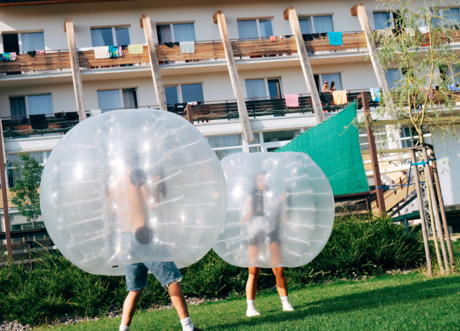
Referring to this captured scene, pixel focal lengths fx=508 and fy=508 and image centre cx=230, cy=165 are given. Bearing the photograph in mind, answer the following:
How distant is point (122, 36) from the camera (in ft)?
71.4

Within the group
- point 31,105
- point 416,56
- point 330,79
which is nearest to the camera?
point 416,56

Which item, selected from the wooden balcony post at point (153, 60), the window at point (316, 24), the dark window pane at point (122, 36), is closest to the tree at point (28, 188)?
the wooden balcony post at point (153, 60)

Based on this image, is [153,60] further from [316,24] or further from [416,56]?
[416,56]

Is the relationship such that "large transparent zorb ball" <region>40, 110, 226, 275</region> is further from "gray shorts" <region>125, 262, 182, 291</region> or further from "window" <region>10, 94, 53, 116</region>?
"window" <region>10, 94, 53, 116</region>

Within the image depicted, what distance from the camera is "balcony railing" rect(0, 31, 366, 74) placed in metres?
19.8

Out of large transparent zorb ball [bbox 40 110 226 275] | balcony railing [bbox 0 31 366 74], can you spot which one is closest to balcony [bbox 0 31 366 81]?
balcony railing [bbox 0 31 366 74]

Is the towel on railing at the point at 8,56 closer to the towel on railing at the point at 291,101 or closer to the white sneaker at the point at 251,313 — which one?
the towel on railing at the point at 291,101

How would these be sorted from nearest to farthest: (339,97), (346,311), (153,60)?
(346,311), (153,60), (339,97)

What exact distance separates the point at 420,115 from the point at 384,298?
3303mm

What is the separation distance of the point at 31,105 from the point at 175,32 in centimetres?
677

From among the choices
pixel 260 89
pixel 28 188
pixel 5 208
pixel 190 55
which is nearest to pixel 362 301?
pixel 5 208

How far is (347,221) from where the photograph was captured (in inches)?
357

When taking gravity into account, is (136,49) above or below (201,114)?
above

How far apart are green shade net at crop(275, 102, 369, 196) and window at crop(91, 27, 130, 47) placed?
13.5 m
